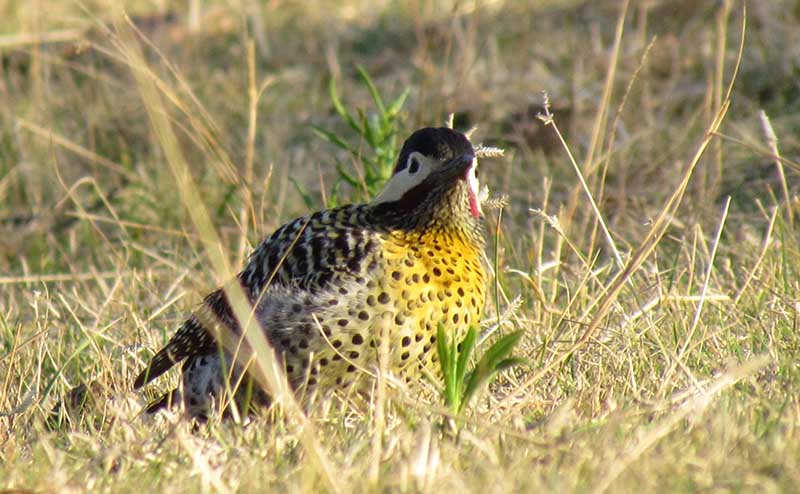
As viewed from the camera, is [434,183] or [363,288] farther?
[434,183]

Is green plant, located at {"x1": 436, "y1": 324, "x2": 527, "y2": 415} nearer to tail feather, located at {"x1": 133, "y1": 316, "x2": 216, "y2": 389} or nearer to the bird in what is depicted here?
the bird

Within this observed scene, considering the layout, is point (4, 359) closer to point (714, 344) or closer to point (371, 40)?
point (714, 344)

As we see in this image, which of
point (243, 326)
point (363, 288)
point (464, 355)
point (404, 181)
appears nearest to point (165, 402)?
point (243, 326)

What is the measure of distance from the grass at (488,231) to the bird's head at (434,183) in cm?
16

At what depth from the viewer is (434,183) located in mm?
4480

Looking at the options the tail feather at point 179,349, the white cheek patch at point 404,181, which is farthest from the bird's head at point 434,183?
the tail feather at point 179,349

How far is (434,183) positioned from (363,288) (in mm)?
446

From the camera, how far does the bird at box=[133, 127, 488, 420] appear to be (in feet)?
14.0

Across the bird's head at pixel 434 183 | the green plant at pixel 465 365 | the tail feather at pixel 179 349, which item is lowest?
the tail feather at pixel 179 349

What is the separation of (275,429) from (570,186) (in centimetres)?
345

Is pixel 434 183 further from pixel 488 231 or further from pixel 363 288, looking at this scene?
pixel 488 231

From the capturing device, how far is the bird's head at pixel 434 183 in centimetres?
442

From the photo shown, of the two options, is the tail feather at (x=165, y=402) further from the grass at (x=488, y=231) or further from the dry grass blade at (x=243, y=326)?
the dry grass blade at (x=243, y=326)

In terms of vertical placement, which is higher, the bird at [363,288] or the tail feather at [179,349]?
the bird at [363,288]
